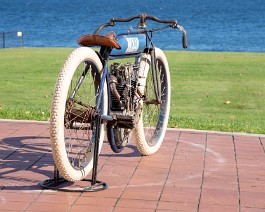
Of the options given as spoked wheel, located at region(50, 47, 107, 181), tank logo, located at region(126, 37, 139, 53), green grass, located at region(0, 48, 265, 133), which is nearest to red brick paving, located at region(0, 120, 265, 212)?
spoked wheel, located at region(50, 47, 107, 181)

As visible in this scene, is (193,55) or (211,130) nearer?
(211,130)

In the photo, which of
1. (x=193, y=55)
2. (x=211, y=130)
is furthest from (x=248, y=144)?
(x=193, y=55)

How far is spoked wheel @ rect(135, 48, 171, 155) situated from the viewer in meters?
8.25

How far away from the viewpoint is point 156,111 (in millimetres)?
8828

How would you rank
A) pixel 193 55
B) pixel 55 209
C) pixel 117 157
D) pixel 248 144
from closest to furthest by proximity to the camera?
A: pixel 55 209 < pixel 117 157 < pixel 248 144 < pixel 193 55

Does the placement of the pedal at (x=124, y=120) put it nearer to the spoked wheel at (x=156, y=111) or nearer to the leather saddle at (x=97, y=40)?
the leather saddle at (x=97, y=40)

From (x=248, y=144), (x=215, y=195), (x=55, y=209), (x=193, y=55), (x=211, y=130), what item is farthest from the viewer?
(x=193, y=55)

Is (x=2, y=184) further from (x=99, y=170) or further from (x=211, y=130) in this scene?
(x=211, y=130)

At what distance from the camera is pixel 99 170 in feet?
24.7

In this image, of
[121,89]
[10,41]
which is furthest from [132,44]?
[10,41]

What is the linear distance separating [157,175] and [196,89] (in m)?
7.87

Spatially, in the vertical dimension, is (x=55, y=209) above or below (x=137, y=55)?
below

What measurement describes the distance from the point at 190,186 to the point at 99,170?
1017mm

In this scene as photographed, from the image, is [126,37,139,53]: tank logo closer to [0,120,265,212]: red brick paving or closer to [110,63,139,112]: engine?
→ [110,63,139,112]: engine
